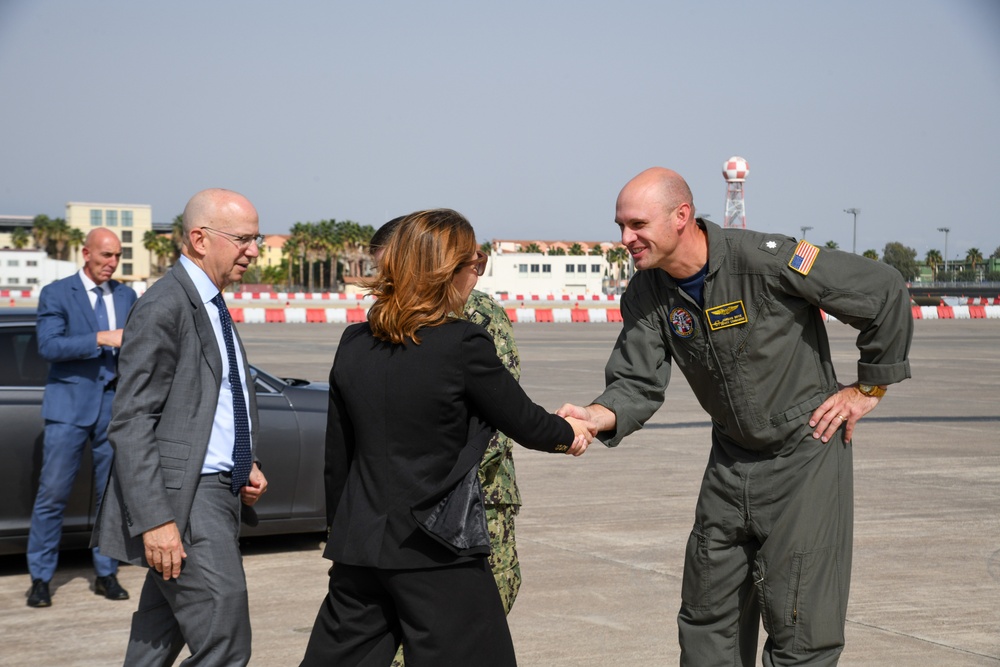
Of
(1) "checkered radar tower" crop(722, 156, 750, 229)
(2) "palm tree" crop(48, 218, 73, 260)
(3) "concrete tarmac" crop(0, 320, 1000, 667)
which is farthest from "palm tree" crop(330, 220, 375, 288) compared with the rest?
(3) "concrete tarmac" crop(0, 320, 1000, 667)

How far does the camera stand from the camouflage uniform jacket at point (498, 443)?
3.88 metres

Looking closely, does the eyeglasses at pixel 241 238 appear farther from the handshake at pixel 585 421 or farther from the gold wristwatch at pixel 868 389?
the gold wristwatch at pixel 868 389

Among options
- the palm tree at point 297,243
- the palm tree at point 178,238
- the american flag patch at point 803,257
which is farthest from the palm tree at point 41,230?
the american flag patch at point 803,257

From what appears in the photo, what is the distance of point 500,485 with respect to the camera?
13.0 feet

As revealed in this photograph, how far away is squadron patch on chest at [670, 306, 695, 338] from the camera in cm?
380

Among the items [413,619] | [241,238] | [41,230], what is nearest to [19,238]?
[41,230]

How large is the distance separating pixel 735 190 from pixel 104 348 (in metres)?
41.0

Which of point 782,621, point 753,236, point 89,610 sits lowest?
point 89,610

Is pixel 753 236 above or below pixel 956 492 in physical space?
above

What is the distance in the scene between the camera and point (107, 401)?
19.5ft

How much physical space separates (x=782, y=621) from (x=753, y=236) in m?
1.29

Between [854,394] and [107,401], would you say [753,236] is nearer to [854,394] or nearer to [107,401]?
[854,394]

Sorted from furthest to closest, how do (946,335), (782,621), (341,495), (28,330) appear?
(946,335) → (28,330) → (782,621) → (341,495)

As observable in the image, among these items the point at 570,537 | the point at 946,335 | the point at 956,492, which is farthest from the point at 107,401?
the point at 946,335
